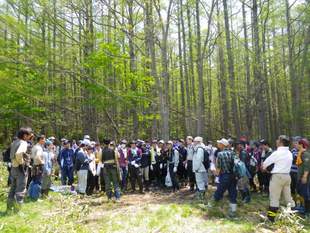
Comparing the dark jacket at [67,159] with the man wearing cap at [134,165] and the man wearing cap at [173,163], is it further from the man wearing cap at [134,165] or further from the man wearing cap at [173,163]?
the man wearing cap at [173,163]

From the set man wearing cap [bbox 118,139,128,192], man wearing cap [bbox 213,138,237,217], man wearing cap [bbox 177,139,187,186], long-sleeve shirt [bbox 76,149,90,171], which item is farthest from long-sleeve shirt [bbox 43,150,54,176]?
man wearing cap [bbox 213,138,237,217]

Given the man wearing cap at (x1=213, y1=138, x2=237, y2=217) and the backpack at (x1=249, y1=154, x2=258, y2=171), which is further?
the backpack at (x1=249, y1=154, x2=258, y2=171)

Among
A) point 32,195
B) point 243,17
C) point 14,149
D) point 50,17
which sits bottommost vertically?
point 32,195

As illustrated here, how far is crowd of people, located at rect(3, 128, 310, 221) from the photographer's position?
22.4 feet

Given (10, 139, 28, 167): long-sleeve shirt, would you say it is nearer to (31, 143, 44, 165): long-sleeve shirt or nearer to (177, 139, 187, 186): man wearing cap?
(31, 143, 44, 165): long-sleeve shirt

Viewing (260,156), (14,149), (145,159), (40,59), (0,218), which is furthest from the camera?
(40,59)

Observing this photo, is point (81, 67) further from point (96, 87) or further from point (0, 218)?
point (0, 218)

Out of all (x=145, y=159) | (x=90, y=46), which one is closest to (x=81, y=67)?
(x=90, y=46)

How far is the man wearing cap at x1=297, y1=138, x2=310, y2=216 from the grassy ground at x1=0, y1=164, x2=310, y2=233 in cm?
75

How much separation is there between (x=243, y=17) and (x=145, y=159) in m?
14.3

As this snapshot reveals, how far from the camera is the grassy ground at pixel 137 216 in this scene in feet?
17.9

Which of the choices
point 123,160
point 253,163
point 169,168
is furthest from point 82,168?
point 253,163

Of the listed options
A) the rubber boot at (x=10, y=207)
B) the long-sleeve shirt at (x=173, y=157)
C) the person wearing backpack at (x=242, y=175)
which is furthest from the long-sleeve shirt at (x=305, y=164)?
the rubber boot at (x=10, y=207)

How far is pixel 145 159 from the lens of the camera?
427 inches
